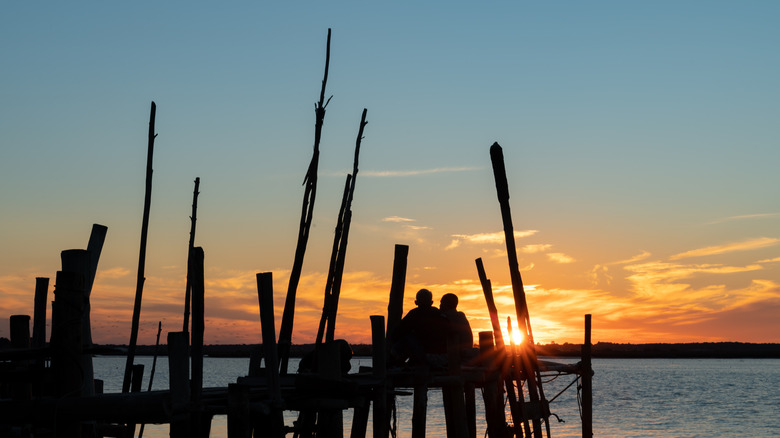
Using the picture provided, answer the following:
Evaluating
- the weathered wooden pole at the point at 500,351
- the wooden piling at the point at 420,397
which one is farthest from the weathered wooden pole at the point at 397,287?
the weathered wooden pole at the point at 500,351

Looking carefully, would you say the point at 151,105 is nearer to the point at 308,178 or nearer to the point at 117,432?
the point at 308,178

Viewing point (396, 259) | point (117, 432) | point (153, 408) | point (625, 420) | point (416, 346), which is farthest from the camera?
point (625, 420)

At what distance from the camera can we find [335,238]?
15180 millimetres

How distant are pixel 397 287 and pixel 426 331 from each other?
140 centimetres

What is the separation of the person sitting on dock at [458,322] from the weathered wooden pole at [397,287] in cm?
91

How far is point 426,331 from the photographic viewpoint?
45.5ft

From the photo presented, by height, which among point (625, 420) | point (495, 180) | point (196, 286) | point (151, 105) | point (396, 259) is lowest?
point (625, 420)

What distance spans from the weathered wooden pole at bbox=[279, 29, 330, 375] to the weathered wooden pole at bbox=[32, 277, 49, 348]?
11.6 ft

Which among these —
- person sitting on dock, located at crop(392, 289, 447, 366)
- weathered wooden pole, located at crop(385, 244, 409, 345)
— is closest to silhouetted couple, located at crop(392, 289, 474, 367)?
person sitting on dock, located at crop(392, 289, 447, 366)

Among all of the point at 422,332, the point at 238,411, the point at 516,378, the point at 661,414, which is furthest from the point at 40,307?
the point at 661,414

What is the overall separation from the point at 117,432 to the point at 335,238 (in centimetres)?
489

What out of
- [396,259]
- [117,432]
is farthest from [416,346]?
[117,432]

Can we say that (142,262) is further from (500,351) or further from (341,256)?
(500,351)

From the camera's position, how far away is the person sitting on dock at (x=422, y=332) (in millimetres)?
13789
